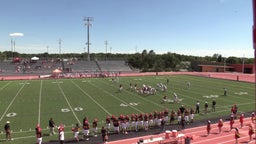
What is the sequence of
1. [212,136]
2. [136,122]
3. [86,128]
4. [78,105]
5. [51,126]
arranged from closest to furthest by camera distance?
[86,128] < [51,126] < [212,136] < [136,122] < [78,105]

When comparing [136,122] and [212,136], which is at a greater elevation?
[136,122]

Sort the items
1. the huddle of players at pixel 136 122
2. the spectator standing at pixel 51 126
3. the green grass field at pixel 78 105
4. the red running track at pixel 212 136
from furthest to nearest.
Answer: the green grass field at pixel 78 105, the huddle of players at pixel 136 122, the spectator standing at pixel 51 126, the red running track at pixel 212 136

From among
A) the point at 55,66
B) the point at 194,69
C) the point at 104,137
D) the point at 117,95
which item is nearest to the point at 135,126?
the point at 104,137

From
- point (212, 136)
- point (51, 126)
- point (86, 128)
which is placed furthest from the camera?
point (212, 136)

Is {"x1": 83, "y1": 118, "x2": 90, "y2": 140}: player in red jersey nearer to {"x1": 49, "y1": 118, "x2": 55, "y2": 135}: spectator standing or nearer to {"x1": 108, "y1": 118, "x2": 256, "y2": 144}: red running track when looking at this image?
{"x1": 108, "y1": 118, "x2": 256, "y2": 144}: red running track

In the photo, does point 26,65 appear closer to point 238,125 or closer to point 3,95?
point 3,95

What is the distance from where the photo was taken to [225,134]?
16.8 metres

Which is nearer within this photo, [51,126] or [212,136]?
[51,126]

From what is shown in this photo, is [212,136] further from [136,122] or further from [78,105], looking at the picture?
[78,105]

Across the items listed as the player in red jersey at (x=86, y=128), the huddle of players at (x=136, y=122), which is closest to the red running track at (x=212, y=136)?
the huddle of players at (x=136, y=122)

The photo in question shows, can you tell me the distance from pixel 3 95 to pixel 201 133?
22.2m

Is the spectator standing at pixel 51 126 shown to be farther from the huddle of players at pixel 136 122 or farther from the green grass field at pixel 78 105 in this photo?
the huddle of players at pixel 136 122

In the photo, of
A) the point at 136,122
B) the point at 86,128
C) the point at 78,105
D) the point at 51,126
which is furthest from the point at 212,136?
the point at 78,105

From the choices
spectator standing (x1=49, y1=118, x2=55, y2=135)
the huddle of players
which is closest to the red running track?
the huddle of players
